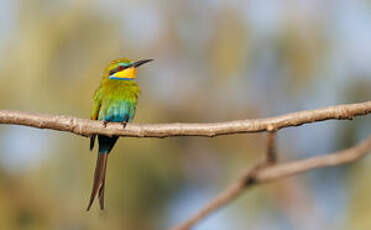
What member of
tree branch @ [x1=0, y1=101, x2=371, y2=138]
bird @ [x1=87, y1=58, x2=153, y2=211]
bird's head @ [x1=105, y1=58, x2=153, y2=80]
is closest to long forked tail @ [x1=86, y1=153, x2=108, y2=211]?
bird @ [x1=87, y1=58, x2=153, y2=211]

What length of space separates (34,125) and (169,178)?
1.61 m

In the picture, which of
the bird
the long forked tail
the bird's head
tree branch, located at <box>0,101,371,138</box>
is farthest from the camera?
the bird's head

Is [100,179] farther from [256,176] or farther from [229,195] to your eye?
[256,176]

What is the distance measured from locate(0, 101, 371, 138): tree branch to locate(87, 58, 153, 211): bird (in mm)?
840

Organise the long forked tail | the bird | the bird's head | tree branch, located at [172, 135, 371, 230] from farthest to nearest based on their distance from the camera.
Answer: the bird's head
the bird
tree branch, located at [172, 135, 371, 230]
the long forked tail

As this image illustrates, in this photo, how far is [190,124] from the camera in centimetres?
182

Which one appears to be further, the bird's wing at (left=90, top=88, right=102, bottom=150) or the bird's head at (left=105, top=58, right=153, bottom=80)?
the bird's head at (left=105, top=58, right=153, bottom=80)

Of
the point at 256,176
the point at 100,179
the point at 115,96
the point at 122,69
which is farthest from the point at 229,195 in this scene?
the point at 122,69

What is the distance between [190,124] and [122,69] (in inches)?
59.6

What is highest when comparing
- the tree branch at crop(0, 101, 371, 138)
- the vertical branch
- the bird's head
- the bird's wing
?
the bird's head

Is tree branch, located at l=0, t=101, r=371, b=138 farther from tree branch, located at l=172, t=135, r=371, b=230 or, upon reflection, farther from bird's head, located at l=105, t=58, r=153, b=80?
bird's head, located at l=105, t=58, r=153, b=80

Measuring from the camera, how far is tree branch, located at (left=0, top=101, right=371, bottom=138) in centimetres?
172

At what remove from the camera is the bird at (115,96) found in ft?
9.87

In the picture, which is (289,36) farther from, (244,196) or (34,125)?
(34,125)
